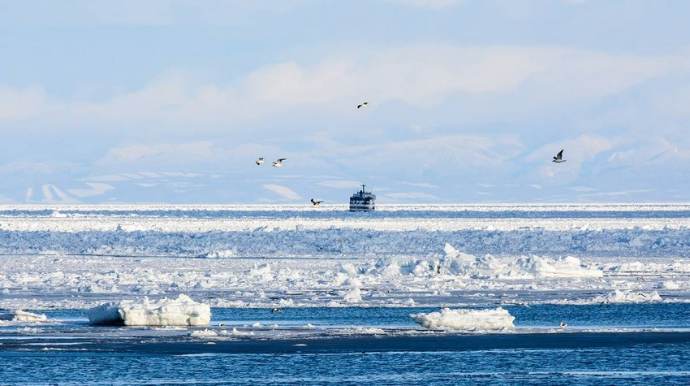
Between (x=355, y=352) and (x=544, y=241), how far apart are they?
1419 inches

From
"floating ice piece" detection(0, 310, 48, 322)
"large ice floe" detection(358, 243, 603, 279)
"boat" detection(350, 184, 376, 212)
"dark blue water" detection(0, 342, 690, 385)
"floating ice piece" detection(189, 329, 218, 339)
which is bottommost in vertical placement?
"dark blue water" detection(0, 342, 690, 385)

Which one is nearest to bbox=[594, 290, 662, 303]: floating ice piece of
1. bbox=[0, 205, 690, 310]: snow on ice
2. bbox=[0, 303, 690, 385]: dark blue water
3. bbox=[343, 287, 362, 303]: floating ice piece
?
bbox=[0, 205, 690, 310]: snow on ice

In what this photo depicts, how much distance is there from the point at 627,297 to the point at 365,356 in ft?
31.2

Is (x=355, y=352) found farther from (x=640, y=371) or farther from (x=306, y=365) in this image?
(x=640, y=371)

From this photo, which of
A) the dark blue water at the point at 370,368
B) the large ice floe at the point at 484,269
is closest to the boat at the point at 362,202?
the large ice floe at the point at 484,269

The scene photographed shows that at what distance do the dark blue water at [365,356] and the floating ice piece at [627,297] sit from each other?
9.89ft

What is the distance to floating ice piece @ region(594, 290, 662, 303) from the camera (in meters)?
25.8

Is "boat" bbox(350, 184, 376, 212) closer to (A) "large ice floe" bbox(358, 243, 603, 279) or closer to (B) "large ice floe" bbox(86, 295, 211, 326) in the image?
(A) "large ice floe" bbox(358, 243, 603, 279)

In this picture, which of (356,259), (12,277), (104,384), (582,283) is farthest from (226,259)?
(104,384)

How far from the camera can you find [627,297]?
26141mm

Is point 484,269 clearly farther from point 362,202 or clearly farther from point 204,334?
point 362,202

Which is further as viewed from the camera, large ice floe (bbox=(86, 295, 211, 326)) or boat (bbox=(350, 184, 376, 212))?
boat (bbox=(350, 184, 376, 212))

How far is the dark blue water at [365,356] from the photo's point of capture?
16.2 metres

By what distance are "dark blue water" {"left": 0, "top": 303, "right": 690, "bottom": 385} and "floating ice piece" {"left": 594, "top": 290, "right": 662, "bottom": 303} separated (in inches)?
119
